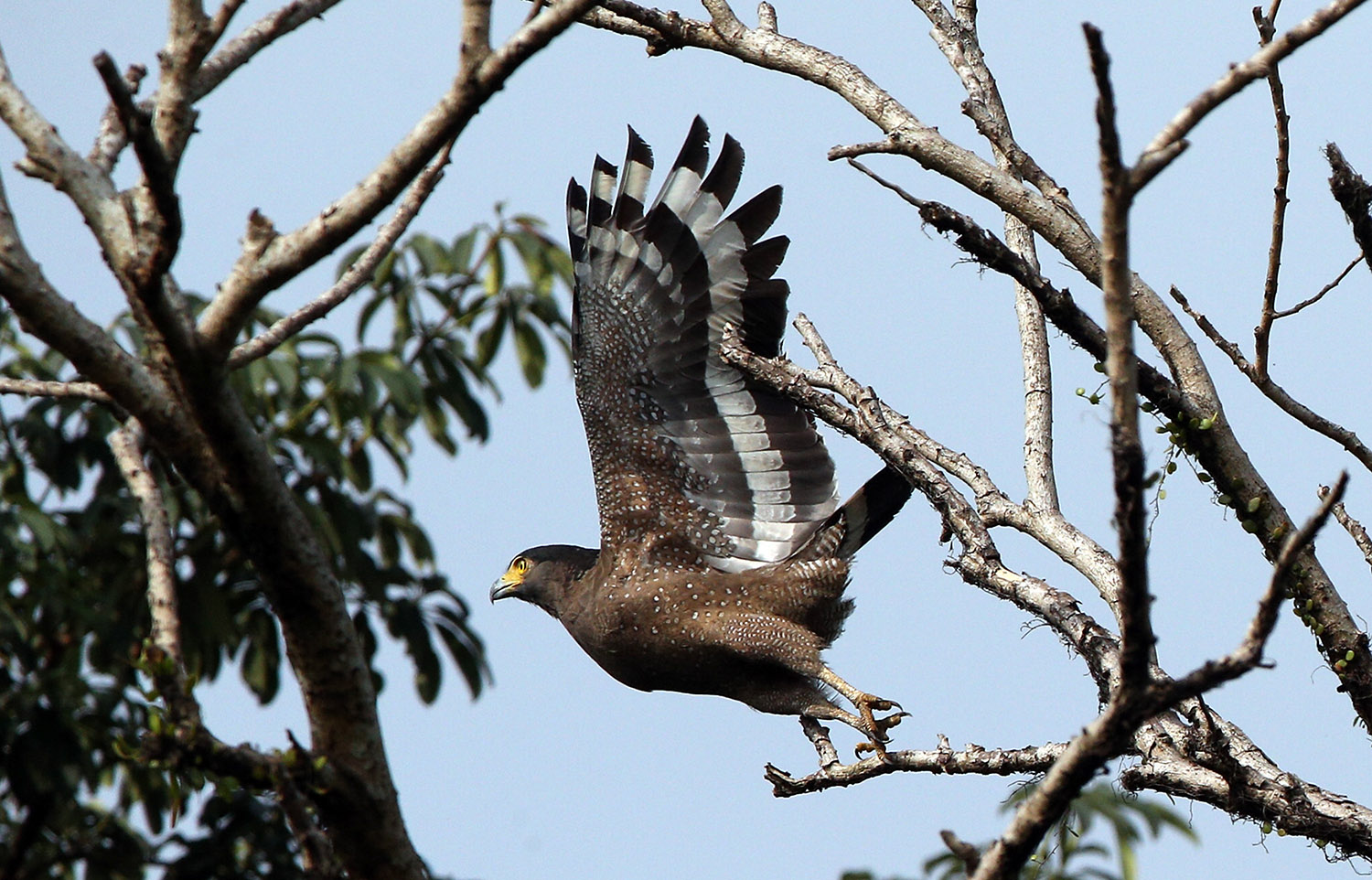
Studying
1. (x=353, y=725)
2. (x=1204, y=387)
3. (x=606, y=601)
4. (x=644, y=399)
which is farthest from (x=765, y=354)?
(x=353, y=725)

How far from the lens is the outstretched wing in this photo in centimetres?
449

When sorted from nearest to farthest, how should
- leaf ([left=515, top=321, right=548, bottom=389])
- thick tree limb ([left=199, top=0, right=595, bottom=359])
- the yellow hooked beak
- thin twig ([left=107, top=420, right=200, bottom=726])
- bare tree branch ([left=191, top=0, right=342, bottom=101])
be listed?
thick tree limb ([left=199, top=0, right=595, bottom=359]) < thin twig ([left=107, top=420, right=200, bottom=726]) < bare tree branch ([left=191, top=0, right=342, bottom=101]) < the yellow hooked beak < leaf ([left=515, top=321, right=548, bottom=389])

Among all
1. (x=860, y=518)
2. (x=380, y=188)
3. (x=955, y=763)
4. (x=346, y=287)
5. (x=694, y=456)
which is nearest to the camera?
(x=380, y=188)

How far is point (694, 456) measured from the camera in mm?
4680

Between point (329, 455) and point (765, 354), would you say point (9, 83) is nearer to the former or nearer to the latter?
point (765, 354)

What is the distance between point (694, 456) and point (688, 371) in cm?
28

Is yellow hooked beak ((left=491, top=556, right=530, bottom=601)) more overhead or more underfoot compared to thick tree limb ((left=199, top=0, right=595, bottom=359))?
A: more overhead

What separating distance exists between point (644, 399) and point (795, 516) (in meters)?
0.62

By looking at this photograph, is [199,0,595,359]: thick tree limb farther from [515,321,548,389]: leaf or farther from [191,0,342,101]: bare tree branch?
[515,321,548,389]: leaf

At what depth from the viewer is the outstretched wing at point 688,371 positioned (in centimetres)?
449

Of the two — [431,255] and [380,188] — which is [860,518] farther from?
[380,188]

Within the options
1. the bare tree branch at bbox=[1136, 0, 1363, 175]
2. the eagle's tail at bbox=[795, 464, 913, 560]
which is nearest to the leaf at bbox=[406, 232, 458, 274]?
the eagle's tail at bbox=[795, 464, 913, 560]

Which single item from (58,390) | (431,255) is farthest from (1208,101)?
(431,255)

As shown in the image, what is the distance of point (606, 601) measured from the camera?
459cm
